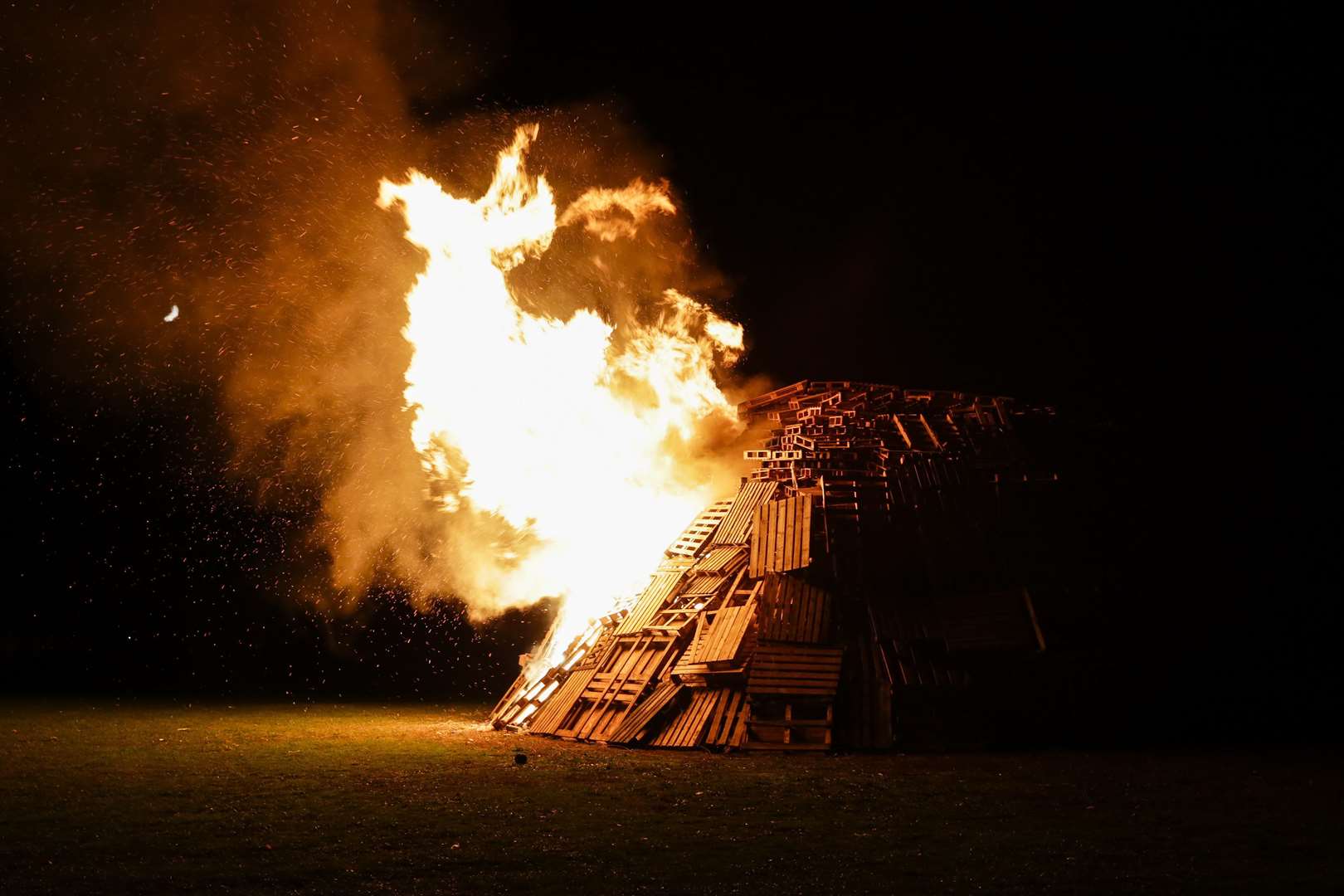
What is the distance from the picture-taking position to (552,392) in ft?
76.4

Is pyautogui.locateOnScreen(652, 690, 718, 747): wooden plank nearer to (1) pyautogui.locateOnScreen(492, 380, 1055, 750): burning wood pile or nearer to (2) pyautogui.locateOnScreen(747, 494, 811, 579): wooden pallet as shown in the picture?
(1) pyautogui.locateOnScreen(492, 380, 1055, 750): burning wood pile

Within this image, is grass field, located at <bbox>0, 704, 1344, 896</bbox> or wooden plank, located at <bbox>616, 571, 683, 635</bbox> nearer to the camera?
grass field, located at <bbox>0, 704, 1344, 896</bbox>

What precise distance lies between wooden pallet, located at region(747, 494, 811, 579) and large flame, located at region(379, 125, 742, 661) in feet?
13.3

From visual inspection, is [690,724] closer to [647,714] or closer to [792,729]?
[647,714]

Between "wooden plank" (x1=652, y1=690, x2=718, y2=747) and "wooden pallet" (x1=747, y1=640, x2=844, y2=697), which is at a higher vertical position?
"wooden pallet" (x1=747, y1=640, x2=844, y2=697)

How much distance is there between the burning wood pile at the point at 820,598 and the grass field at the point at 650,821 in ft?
4.80

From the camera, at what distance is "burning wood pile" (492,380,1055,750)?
18.0 meters

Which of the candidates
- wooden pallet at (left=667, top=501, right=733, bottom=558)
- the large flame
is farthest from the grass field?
the large flame

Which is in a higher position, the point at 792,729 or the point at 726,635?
the point at 726,635

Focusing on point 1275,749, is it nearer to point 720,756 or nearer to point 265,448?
point 720,756

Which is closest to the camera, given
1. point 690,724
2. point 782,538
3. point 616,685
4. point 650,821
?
point 650,821

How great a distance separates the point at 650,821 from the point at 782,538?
9.33m

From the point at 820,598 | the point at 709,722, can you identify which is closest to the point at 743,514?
the point at 820,598

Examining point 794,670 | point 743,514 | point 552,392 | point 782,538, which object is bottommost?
point 794,670
